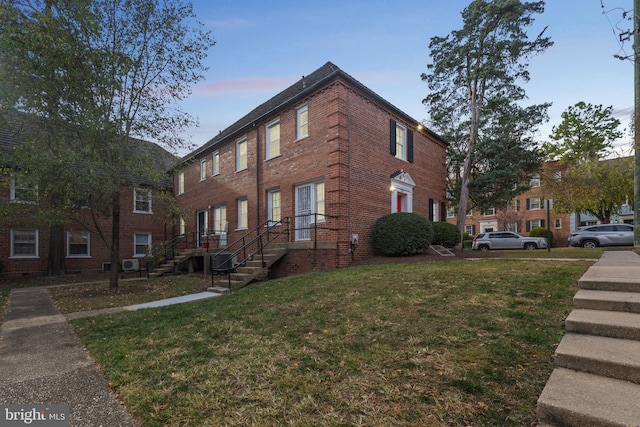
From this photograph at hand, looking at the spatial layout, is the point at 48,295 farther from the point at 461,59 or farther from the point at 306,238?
the point at 461,59

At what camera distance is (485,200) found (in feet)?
61.3

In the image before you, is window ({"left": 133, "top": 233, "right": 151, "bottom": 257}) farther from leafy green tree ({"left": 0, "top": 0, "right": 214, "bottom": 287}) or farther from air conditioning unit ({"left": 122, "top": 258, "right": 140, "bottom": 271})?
leafy green tree ({"left": 0, "top": 0, "right": 214, "bottom": 287})

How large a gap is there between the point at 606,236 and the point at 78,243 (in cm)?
2984

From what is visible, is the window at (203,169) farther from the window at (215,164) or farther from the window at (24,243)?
the window at (24,243)

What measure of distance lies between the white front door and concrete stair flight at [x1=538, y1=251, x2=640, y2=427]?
345 inches

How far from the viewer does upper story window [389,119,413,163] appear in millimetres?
13578

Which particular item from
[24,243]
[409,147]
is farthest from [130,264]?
[409,147]

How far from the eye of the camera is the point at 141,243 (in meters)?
20.7

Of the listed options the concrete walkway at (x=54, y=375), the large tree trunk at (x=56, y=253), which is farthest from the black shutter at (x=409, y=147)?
the large tree trunk at (x=56, y=253)

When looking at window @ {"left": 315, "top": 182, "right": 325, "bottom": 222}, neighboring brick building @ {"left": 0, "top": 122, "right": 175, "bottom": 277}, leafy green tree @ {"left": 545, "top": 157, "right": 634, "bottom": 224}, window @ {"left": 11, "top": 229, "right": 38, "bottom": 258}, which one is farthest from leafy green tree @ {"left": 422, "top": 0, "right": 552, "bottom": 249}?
window @ {"left": 11, "top": 229, "right": 38, "bottom": 258}

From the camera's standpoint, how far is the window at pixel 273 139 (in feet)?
44.9

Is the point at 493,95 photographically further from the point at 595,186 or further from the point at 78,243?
the point at 78,243

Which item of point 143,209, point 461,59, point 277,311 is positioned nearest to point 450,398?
point 277,311

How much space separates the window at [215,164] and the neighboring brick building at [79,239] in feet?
9.21
